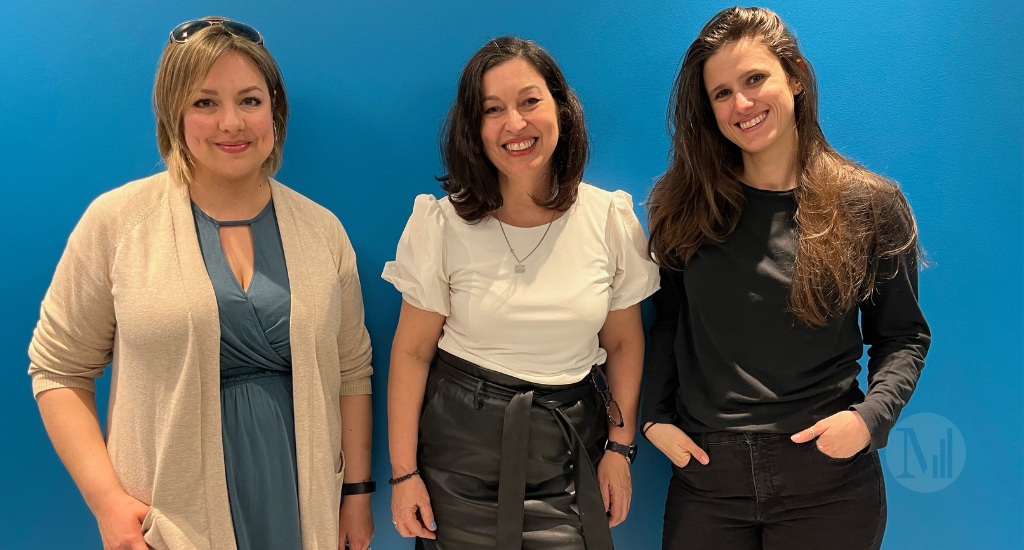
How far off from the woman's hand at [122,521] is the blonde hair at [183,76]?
0.80m

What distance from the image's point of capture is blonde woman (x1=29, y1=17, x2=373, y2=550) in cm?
168

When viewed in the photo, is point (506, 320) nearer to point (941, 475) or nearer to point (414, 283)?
point (414, 283)

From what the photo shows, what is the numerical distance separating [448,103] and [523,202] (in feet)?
1.43

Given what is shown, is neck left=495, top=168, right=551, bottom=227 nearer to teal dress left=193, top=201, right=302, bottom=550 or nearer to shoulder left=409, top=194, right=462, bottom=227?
shoulder left=409, top=194, right=462, bottom=227

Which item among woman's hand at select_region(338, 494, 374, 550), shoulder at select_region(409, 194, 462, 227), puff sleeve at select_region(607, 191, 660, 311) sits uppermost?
shoulder at select_region(409, 194, 462, 227)

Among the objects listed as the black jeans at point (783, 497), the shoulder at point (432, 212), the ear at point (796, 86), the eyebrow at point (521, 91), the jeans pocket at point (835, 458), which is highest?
the ear at point (796, 86)

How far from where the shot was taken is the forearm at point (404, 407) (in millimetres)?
1966

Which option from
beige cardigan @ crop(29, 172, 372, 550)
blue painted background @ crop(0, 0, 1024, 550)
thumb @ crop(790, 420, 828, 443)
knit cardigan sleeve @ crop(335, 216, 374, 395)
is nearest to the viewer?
beige cardigan @ crop(29, 172, 372, 550)

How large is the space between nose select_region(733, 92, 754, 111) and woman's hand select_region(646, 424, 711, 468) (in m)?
0.89

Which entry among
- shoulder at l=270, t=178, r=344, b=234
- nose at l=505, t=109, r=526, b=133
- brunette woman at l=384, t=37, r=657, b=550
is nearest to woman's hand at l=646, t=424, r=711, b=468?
brunette woman at l=384, t=37, r=657, b=550

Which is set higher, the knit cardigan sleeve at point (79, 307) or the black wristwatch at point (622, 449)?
the knit cardigan sleeve at point (79, 307)

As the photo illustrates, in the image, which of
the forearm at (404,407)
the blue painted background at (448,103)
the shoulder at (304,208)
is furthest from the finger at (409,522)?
the shoulder at (304,208)

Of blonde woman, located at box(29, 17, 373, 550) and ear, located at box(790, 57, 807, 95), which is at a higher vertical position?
ear, located at box(790, 57, 807, 95)

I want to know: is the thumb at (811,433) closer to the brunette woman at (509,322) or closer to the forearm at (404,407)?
the brunette woman at (509,322)
